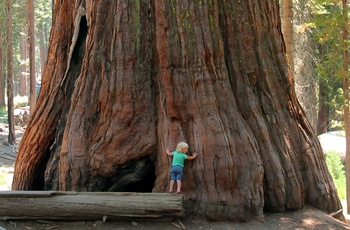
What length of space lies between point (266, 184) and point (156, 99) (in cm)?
198

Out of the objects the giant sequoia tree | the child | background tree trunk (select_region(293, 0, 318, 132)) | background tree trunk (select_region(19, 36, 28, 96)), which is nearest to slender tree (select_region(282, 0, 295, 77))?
background tree trunk (select_region(293, 0, 318, 132))

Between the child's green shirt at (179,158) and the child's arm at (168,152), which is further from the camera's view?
the child's arm at (168,152)

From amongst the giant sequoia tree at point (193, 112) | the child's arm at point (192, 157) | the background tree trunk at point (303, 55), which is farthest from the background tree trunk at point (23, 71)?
the child's arm at point (192, 157)

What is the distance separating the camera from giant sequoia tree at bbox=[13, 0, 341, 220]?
7227 mm

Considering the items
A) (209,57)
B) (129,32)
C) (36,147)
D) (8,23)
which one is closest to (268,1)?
(209,57)

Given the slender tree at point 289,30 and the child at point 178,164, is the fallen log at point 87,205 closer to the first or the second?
the child at point 178,164

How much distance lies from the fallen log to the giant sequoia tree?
0.48m

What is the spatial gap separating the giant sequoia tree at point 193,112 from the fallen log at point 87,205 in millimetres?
485

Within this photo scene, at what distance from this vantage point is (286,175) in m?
7.73

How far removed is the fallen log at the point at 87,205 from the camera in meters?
6.68

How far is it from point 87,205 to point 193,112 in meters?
1.89

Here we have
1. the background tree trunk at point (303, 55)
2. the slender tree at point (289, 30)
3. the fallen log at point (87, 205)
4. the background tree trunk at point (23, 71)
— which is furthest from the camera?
the background tree trunk at point (23, 71)

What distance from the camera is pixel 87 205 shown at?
6715 mm

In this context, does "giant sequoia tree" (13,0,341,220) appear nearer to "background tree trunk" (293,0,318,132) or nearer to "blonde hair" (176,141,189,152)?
"blonde hair" (176,141,189,152)
